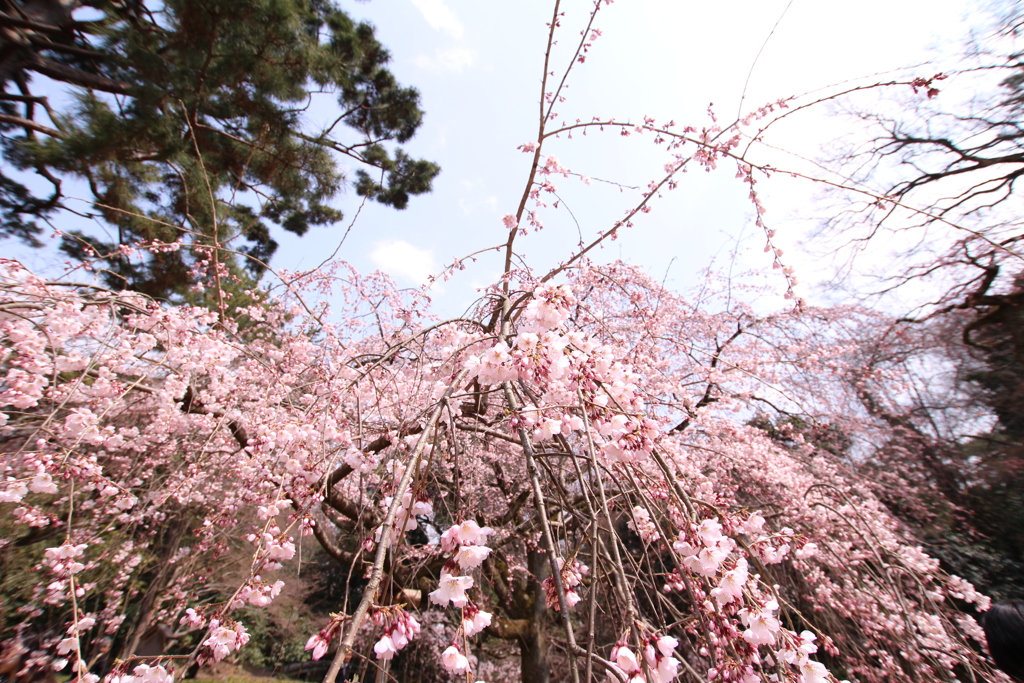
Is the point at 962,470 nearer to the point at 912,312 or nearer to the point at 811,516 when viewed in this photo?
the point at 912,312

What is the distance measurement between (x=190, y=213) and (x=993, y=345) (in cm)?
1030

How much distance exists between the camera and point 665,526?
209cm

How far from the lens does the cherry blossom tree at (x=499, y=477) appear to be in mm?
1089

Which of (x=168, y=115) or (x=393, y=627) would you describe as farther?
(x=168, y=115)

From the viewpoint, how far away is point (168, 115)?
437cm

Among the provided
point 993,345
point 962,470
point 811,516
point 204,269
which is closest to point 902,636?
point 811,516

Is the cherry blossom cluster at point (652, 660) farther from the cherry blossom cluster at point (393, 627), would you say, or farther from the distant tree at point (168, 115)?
the distant tree at point (168, 115)

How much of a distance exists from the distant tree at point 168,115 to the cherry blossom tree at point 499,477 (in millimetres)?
1486

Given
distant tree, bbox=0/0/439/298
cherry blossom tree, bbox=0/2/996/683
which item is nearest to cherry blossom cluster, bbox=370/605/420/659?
cherry blossom tree, bbox=0/2/996/683

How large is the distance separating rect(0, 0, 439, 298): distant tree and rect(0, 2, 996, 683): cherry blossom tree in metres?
1.49

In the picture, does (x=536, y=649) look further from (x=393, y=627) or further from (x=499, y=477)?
(x=393, y=627)

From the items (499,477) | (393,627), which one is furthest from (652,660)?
(499,477)

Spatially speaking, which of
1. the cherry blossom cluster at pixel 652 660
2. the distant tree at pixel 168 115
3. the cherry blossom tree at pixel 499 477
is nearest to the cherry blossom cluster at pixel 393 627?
the cherry blossom tree at pixel 499 477

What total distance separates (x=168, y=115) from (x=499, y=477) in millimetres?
5214
